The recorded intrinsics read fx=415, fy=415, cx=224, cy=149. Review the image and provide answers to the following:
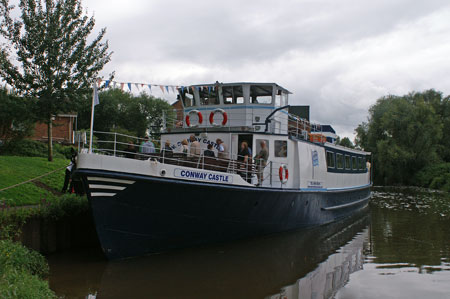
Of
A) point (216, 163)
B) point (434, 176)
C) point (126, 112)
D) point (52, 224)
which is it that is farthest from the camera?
point (126, 112)

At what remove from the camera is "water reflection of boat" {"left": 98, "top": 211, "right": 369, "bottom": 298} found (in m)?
7.35

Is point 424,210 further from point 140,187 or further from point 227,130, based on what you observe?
point 140,187

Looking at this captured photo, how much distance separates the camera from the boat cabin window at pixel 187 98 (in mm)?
14273

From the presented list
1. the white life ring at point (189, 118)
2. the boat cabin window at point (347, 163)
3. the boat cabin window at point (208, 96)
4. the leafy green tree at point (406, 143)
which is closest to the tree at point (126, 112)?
the leafy green tree at point (406, 143)

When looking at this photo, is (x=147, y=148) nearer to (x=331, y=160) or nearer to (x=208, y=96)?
(x=208, y=96)

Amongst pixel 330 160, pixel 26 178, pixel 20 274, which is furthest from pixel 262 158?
pixel 26 178

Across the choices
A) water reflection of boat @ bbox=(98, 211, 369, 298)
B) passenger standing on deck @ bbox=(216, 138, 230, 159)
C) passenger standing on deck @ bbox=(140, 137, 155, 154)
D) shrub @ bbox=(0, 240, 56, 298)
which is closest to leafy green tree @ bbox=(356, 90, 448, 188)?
water reflection of boat @ bbox=(98, 211, 369, 298)

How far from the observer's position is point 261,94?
1352 centimetres

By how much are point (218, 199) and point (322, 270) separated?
2.78 m

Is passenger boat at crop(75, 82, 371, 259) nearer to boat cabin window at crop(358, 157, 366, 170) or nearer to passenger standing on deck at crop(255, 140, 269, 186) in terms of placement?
passenger standing on deck at crop(255, 140, 269, 186)

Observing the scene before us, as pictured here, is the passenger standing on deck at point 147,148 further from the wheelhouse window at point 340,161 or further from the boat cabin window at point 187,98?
the wheelhouse window at point 340,161

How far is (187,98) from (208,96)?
843 millimetres

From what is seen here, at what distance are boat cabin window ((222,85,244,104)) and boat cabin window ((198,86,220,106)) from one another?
0.27 metres

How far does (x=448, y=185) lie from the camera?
32062 millimetres
